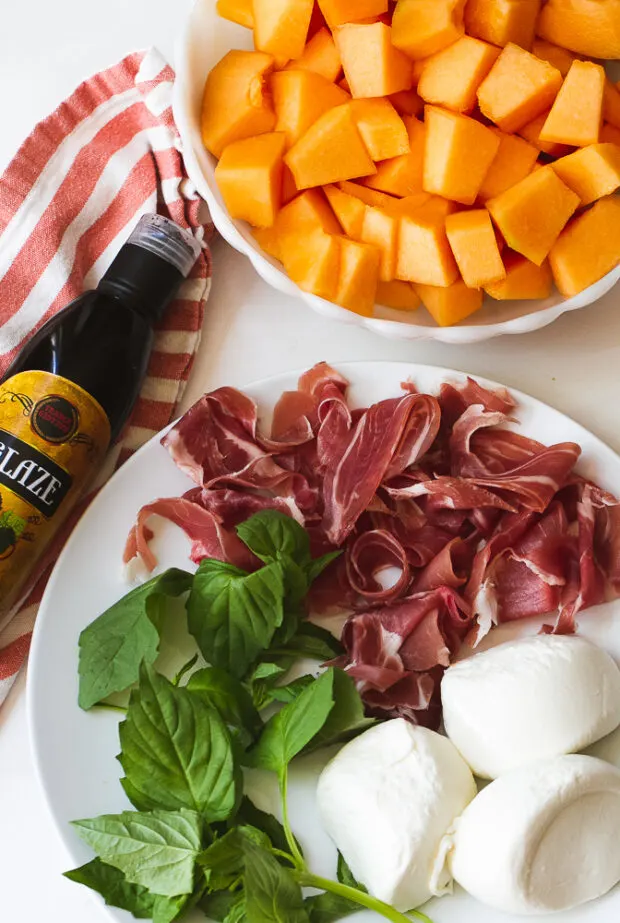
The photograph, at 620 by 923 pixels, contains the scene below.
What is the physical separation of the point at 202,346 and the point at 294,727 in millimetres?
546

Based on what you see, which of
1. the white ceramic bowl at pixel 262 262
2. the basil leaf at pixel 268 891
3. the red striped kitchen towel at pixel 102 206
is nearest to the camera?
the basil leaf at pixel 268 891

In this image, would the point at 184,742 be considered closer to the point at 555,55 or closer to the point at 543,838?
the point at 543,838

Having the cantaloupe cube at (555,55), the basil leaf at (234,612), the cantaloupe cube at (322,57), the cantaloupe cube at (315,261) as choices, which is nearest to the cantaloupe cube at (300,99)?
the cantaloupe cube at (322,57)

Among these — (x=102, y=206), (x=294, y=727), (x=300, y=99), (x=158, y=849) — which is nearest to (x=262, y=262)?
(x=300, y=99)

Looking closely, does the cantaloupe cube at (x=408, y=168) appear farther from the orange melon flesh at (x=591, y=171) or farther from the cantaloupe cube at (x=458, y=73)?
the orange melon flesh at (x=591, y=171)

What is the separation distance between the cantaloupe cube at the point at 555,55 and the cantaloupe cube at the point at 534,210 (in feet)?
0.48

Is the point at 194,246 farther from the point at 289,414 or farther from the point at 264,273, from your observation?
the point at 289,414

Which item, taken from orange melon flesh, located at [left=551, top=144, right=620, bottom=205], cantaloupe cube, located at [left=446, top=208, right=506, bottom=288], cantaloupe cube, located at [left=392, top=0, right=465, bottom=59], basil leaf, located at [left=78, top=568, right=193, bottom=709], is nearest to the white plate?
basil leaf, located at [left=78, top=568, right=193, bottom=709]

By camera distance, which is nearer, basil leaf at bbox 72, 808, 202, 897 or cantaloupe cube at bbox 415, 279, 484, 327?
basil leaf at bbox 72, 808, 202, 897

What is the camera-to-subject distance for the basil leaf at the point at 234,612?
109cm

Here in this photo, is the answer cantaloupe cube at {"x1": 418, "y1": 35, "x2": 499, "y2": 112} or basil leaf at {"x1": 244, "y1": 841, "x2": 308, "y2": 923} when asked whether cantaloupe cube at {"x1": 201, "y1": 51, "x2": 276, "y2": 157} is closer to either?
cantaloupe cube at {"x1": 418, "y1": 35, "x2": 499, "y2": 112}

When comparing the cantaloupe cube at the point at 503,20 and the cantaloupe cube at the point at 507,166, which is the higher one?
the cantaloupe cube at the point at 503,20

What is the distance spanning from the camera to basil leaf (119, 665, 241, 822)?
1.03 m

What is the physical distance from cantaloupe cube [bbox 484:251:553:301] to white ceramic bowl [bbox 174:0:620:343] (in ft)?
0.09
